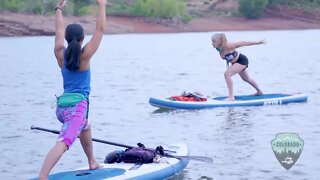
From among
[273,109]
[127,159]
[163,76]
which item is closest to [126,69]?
[163,76]

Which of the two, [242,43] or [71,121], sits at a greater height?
[242,43]

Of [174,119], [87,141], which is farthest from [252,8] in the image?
[87,141]

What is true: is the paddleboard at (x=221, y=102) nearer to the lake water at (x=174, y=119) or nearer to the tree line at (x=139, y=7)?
the lake water at (x=174, y=119)

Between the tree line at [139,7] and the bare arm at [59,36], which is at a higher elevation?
the tree line at [139,7]

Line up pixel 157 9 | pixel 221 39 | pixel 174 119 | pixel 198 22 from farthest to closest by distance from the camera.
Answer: pixel 157 9
pixel 198 22
pixel 221 39
pixel 174 119

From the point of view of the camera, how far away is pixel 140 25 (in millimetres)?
74750

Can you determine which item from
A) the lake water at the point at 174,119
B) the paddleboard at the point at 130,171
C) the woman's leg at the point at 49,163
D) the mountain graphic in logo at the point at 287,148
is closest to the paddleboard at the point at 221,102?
the lake water at the point at 174,119

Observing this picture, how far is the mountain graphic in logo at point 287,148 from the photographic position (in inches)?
405

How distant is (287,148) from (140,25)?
6404 centimetres

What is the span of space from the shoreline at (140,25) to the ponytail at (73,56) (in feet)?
183

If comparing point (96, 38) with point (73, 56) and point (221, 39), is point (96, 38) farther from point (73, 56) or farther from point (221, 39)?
point (221, 39)

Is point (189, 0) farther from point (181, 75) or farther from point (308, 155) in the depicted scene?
point (308, 155)

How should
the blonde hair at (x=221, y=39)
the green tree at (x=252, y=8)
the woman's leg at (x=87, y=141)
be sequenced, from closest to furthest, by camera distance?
the woman's leg at (x=87, y=141)
the blonde hair at (x=221, y=39)
the green tree at (x=252, y=8)

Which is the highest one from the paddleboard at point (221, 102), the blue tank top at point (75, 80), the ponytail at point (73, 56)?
the ponytail at point (73, 56)
